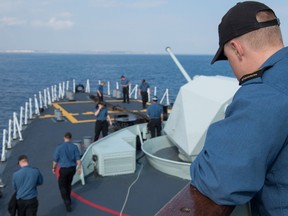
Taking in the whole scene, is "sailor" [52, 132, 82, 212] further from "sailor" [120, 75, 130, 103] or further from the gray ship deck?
"sailor" [120, 75, 130, 103]

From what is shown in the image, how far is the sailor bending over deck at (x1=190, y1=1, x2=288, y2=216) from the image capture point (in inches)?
41.0

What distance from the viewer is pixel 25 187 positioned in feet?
19.8

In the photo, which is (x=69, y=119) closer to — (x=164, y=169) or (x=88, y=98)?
(x=88, y=98)

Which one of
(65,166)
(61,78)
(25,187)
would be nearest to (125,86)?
(65,166)

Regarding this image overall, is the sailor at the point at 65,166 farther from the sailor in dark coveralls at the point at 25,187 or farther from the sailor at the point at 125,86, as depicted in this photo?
the sailor at the point at 125,86

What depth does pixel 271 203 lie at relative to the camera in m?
1.17

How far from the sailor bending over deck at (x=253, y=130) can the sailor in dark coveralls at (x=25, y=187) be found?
17.8ft

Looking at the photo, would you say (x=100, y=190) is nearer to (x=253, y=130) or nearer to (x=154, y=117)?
(x=154, y=117)

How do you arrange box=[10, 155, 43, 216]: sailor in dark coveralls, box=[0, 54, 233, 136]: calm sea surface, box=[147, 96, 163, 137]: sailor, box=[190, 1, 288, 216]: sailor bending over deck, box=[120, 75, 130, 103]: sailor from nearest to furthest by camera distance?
1. box=[190, 1, 288, 216]: sailor bending over deck
2. box=[10, 155, 43, 216]: sailor in dark coveralls
3. box=[147, 96, 163, 137]: sailor
4. box=[120, 75, 130, 103]: sailor
5. box=[0, 54, 233, 136]: calm sea surface

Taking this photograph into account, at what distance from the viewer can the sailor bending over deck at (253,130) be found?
41.0 inches

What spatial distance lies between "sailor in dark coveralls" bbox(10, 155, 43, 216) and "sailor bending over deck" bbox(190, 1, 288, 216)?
5415 millimetres

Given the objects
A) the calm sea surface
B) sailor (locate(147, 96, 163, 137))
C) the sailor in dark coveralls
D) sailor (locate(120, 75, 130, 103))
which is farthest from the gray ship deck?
the calm sea surface

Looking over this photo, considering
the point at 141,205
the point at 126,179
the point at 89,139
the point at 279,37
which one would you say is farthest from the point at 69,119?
the point at 279,37

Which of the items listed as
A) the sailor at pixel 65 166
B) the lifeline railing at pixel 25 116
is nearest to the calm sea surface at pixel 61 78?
the lifeline railing at pixel 25 116
